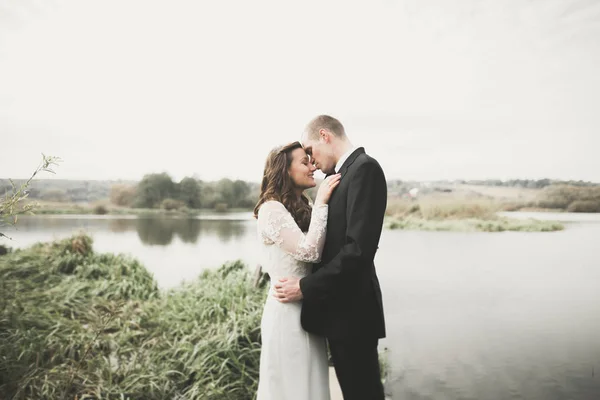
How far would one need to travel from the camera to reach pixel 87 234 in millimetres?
6949

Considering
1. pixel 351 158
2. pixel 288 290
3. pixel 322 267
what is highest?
pixel 351 158

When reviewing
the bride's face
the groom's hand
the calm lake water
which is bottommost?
the calm lake water

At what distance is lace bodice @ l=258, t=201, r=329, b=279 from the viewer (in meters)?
1.73

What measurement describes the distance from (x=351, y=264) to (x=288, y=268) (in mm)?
381

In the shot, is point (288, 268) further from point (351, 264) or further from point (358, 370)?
point (358, 370)

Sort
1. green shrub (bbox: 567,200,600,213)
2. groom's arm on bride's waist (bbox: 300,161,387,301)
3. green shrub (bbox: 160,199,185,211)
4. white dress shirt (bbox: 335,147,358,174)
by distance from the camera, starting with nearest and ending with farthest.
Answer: groom's arm on bride's waist (bbox: 300,161,387,301) < white dress shirt (bbox: 335,147,358,174) < green shrub (bbox: 567,200,600,213) < green shrub (bbox: 160,199,185,211)

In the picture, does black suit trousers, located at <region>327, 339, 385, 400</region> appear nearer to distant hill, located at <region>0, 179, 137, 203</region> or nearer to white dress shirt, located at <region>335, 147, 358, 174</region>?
white dress shirt, located at <region>335, 147, 358, 174</region>

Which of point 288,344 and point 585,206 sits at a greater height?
point 585,206

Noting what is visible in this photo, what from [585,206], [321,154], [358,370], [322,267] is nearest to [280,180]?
[321,154]

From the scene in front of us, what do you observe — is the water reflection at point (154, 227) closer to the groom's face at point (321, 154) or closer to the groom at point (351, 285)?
the groom's face at point (321, 154)

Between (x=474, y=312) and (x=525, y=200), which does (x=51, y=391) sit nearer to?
(x=474, y=312)

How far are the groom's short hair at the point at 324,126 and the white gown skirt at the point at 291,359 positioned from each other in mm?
776

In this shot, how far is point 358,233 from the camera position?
5.23ft

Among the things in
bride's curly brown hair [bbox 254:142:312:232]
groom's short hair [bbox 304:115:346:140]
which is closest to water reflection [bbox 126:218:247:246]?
bride's curly brown hair [bbox 254:142:312:232]
